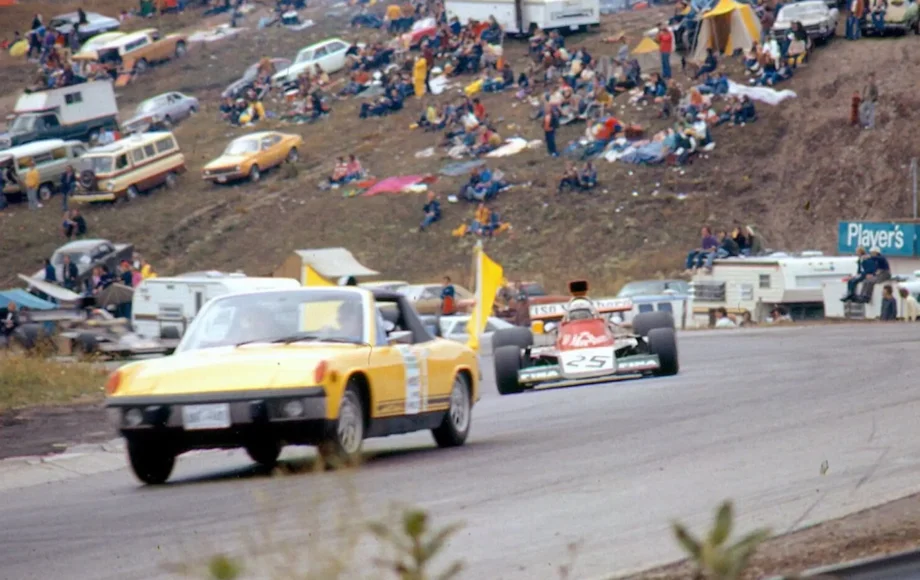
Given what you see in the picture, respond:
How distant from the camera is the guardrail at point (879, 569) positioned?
6168 millimetres

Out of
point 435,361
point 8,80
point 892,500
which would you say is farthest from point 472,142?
point 892,500

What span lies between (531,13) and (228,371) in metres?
45.6

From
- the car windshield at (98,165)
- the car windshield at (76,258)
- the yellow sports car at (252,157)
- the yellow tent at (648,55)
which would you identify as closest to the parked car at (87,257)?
the car windshield at (76,258)

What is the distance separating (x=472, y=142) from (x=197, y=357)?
120ft

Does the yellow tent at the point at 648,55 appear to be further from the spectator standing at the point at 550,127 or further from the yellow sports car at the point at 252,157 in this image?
the yellow sports car at the point at 252,157

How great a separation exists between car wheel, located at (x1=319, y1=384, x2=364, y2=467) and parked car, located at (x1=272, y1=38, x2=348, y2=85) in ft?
158

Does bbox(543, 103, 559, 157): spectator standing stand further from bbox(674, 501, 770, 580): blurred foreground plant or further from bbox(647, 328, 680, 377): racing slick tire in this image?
bbox(674, 501, 770, 580): blurred foreground plant

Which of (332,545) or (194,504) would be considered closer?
(332,545)

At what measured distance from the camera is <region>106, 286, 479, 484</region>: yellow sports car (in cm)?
991

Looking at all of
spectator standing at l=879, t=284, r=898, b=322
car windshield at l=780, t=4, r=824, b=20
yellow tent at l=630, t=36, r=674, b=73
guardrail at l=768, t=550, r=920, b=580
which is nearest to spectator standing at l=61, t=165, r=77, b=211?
yellow tent at l=630, t=36, r=674, b=73

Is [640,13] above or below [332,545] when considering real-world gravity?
below

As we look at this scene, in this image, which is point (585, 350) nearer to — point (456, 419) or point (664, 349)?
point (664, 349)

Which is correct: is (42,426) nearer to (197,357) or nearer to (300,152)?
(197,357)

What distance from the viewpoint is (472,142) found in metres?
46.8
